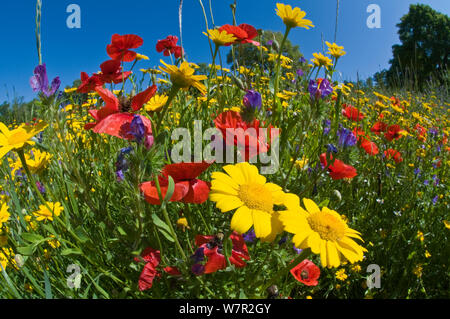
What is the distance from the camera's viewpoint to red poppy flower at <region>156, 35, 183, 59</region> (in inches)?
57.4

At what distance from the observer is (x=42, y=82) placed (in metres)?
0.73

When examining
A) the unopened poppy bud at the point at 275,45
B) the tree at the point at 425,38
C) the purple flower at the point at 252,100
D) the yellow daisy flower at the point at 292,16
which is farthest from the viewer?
the tree at the point at 425,38

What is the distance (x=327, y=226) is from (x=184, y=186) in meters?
0.33

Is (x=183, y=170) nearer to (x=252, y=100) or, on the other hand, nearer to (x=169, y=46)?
(x=252, y=100)

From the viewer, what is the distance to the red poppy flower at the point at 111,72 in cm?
98

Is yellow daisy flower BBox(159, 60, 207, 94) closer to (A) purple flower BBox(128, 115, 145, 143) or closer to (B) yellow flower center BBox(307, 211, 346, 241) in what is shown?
(A) purple flower BBox(128, 115, 145, 143)

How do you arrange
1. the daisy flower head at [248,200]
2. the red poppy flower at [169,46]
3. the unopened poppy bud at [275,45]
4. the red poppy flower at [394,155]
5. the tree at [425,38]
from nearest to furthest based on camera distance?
the daisy flower head at [248,200] < the unopened poppy bud at [275,45] < the red poppy flower at [169,46] < the red poppy flower at [394,155] < the tree at [425,38]

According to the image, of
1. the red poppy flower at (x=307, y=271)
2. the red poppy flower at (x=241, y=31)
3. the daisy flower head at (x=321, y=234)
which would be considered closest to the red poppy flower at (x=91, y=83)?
the red poppy flower at (x=241, y=31)

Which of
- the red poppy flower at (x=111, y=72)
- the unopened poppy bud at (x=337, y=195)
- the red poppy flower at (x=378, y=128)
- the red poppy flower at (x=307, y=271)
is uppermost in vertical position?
the red poppy flower at (x=111, y=72)

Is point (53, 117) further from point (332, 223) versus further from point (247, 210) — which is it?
point (332, 223)

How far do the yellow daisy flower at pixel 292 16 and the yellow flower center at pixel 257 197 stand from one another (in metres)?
0.67

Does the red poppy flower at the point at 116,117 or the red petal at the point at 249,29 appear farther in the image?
the red petal at the point at 249,29

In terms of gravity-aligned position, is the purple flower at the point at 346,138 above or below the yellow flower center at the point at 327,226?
above

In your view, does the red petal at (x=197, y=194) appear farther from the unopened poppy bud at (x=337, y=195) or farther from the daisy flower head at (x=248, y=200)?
the unopened poppy bud at (x=337, y=195)
